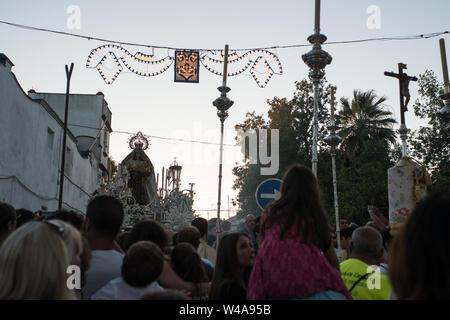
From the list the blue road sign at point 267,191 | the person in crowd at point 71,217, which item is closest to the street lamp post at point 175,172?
the blue road sign at point 267,191

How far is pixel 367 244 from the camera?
465 cm

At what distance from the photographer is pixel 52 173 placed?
2438cm

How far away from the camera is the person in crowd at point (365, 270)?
4379mm

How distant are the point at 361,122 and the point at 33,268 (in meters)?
40.1

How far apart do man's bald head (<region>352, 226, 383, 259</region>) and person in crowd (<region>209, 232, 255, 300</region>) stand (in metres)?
1.02

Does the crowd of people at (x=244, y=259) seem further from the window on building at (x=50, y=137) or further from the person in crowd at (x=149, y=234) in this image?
the window on building at (x=50, y=137)

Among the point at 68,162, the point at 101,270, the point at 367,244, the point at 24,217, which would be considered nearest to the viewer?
the point at 101,270

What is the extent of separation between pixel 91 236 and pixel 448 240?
3.31 m

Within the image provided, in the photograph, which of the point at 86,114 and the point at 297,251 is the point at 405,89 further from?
the point at 86,114

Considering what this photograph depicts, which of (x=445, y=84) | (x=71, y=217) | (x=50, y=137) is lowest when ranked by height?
(x=71, y=217)

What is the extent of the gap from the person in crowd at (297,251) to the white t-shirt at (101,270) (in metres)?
1.31

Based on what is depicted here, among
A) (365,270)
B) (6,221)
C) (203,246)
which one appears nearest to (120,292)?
(6,221)

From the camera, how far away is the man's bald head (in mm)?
4645
